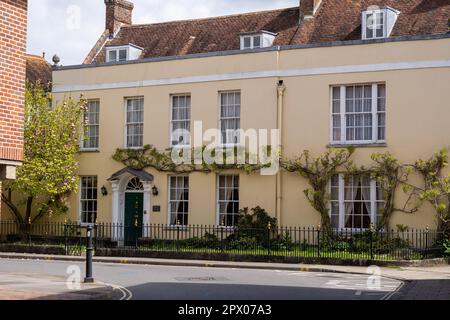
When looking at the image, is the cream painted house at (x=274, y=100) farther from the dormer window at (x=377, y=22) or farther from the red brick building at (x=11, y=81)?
the red brick building at (x=11, y=81)

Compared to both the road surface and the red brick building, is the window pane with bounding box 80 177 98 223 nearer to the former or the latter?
the road surface

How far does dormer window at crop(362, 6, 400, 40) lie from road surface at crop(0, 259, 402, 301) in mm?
11641

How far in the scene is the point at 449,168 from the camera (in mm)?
26562

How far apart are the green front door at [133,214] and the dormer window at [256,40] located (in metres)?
7.59

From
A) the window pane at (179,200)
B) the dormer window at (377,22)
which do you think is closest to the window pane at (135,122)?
the window pane at (179,200)

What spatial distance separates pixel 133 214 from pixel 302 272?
11.5m

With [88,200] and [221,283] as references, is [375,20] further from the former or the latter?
[221,283]

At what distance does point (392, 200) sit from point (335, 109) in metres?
4.00

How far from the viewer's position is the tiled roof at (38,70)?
1517 inches

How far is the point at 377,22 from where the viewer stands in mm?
29625

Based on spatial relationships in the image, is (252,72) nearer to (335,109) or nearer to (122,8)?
(335,109)

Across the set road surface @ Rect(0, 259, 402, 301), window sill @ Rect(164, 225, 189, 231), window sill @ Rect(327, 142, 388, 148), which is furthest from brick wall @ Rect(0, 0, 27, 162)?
window sill @ Rect(327, 142, 388, 148)
